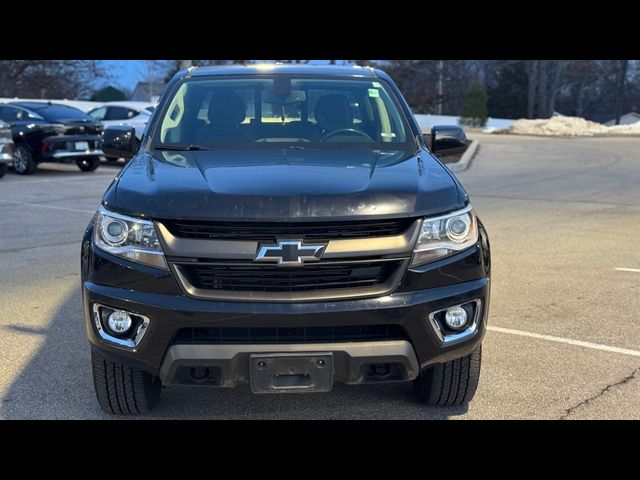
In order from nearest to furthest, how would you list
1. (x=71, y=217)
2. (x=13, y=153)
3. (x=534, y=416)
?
(x=534, y=416) < (x=71, y=217) < (x=13, y=153)

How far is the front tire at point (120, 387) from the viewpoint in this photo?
12.3ft

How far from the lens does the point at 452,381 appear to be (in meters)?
3.90

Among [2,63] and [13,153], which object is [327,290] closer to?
[13,153]

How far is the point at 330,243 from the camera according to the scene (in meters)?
3.35

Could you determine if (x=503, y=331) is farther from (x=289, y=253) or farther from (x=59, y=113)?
(x=59, y=113)

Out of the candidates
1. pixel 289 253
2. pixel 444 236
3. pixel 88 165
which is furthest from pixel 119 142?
pixel 88 165

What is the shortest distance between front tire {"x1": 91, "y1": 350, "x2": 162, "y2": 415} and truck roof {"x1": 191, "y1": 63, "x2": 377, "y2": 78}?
227cm

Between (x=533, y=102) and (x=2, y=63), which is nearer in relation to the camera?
(x=2, y=63)

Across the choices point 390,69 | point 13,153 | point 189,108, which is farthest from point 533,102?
point 189,108

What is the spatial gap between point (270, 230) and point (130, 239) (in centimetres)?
65

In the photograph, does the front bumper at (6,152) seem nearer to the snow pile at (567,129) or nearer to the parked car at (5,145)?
the parked car at (5,145)

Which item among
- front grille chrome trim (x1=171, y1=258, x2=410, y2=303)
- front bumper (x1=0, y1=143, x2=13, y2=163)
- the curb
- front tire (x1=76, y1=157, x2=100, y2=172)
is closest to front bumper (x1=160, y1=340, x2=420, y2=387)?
front grille chrome trim (x1=171, y1=258, x2=410, y2=303)

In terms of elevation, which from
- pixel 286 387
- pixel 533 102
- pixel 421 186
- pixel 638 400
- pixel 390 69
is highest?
pixel 421 186

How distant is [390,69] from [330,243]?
47286mm
